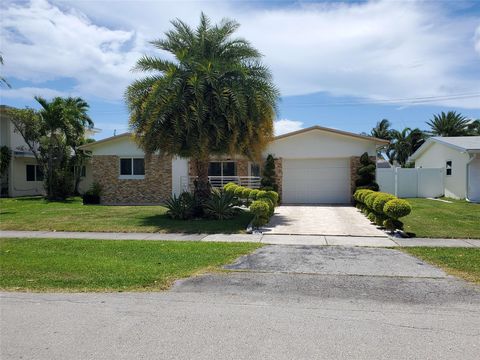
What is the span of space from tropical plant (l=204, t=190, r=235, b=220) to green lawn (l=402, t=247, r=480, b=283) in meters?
6.70

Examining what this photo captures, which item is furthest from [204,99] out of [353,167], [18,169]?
[18,169]

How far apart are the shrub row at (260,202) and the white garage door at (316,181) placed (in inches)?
144

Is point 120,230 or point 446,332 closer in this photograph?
point 446,332

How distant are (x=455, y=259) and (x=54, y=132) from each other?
910 inches

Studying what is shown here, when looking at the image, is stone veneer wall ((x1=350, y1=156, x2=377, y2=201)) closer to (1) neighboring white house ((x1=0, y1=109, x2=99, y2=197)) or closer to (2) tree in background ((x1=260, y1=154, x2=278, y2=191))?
(2) tree in background ((x1=260, y1=154, x2=278, y2=191))

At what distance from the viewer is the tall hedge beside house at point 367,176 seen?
19.9 metres

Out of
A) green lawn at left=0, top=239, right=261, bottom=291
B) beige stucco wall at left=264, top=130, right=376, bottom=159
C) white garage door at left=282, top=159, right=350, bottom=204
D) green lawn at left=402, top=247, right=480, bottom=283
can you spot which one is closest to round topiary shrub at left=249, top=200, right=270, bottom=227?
green lawn at left=0, top=239, right=261, bottom=291

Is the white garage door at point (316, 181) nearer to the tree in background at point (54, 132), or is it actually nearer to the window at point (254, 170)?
the window at point (254, 170)

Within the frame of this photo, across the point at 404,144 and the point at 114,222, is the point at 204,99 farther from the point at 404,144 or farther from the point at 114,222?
the point at 404,144

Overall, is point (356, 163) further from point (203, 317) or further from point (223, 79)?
point (203, 317)

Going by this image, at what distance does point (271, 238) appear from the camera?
1130 centimetres

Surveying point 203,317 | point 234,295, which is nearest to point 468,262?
point 234,295

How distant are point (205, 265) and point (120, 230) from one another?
5.61 meters

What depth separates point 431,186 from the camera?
24.9 meters
